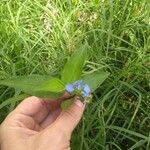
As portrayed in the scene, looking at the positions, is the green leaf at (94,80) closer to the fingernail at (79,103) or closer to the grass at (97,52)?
the fingernail at (79,103)

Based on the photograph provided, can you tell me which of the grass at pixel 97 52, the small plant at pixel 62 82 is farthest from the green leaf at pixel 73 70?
the grass at pixel 97 52

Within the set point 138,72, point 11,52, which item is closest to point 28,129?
point 138,72

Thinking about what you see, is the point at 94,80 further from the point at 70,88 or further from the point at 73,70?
the point at 70,88

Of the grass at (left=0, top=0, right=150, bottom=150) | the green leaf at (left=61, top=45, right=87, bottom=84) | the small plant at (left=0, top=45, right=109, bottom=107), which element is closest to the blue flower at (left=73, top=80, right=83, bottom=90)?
the small plant at (left=0, top=45, right=109, bottom=107)

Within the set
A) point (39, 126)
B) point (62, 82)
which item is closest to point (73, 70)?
point (62, 82)

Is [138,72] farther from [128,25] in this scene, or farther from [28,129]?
[28,129]
